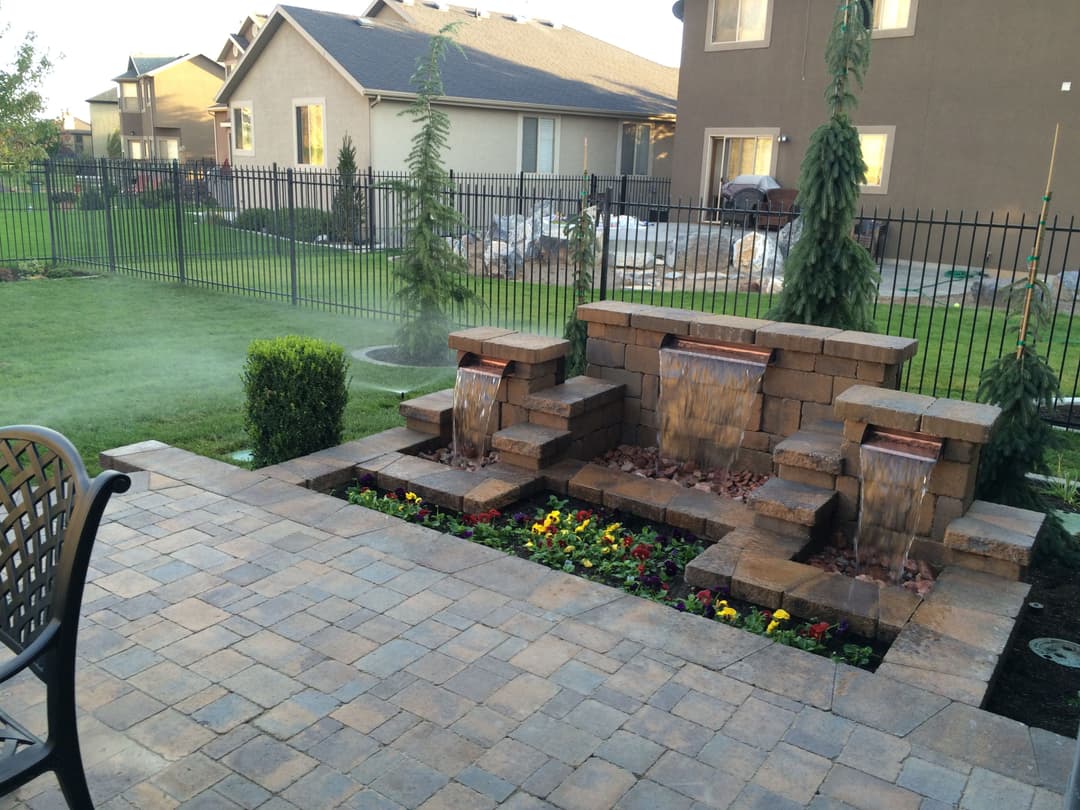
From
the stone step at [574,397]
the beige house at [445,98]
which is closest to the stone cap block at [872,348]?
the stone step at [574,397]

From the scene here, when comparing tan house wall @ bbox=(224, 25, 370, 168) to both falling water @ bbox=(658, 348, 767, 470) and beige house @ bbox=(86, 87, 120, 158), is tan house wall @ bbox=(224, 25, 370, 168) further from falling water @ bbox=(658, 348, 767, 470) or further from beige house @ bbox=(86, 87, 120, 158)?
beige house @ bbox=(86, 87, 120, 158)

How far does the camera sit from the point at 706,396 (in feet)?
19.6

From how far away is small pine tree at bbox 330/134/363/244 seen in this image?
39.2ft

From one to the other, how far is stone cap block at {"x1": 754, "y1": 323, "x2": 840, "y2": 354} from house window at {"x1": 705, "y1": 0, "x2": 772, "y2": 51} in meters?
15.4

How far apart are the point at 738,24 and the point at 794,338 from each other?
16.4m

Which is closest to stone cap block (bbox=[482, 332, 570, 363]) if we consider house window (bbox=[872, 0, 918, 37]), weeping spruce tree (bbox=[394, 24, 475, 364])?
weeping spruce tree (bbox=[394, 24, 475, 364])

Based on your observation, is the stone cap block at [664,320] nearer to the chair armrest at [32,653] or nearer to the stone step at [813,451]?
the stone step at [813,451]

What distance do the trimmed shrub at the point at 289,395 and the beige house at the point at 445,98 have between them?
1553 cm

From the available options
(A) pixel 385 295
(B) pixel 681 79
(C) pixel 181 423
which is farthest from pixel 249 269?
(B) pixel 681 79

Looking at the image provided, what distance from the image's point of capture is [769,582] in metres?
4.28

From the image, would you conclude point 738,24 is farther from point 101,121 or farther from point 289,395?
point 101,121

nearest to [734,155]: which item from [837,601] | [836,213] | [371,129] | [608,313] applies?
[371,129]

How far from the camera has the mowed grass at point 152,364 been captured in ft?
22.5

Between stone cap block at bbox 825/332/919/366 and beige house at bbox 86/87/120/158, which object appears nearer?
stone cap block at bbox 825/332/919/366
